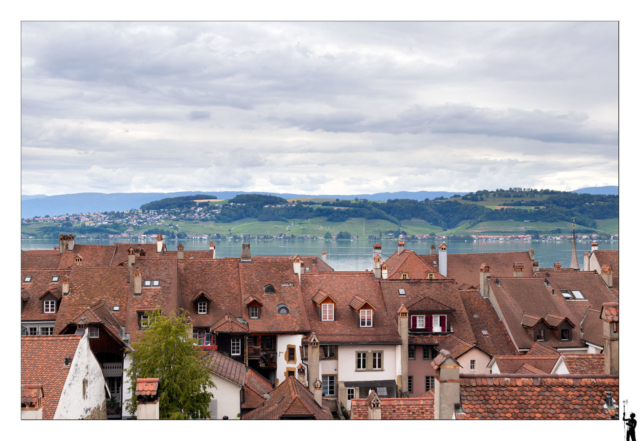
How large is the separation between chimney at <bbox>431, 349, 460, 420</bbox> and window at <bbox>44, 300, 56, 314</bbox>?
2722cm

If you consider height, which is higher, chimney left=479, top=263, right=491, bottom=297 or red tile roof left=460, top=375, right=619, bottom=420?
chimney left=479, top=263, right=491, bottom=297

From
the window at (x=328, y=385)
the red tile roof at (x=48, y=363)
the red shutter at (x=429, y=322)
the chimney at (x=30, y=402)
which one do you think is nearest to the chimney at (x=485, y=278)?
the red shutter at (x=429, y=322)

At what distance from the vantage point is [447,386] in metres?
14.1

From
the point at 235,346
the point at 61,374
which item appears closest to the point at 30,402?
the point at 61,374

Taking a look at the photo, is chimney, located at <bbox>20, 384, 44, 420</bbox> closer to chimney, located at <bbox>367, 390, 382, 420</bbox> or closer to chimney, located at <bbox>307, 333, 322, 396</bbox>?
chimney, located at <bbox>367, 390, 382, 420</bbox>

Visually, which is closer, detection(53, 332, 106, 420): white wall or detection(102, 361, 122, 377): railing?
detection(53, 332, 106, 420): white wall

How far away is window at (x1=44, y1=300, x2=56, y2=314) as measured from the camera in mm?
34525

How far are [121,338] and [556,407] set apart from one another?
22455mm

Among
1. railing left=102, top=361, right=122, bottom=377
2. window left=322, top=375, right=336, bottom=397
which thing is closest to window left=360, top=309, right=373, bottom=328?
window left=322, top=375, right=336, bottom=397

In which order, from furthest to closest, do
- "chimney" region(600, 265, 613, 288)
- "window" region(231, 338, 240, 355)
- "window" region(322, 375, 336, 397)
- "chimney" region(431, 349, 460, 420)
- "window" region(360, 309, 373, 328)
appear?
1. "chimney" region(600, 265, 613, 288)
2. "window" region(360, 309, 373, 328)
3. "window" region(231, 338, 240, 355)
4. "window" region(322, 375, 336, 397)
5. "chimney" region(431, 349, 460, 420)

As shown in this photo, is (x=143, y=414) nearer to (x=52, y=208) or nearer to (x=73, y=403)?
(x=73, y=403)

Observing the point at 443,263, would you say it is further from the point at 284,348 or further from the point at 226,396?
the point at 226,396

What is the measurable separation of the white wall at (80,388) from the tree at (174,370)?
134cm

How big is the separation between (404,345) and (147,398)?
1834 centimetres
